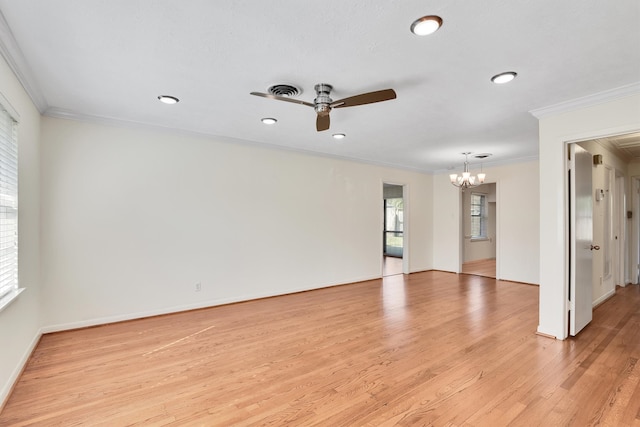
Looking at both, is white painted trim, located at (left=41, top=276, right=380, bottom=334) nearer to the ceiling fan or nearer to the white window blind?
the white window blind

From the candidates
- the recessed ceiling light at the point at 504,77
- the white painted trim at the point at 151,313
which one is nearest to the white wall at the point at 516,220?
the recessed ceiling light at the point at 504,77

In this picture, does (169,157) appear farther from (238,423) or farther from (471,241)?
(471,241)

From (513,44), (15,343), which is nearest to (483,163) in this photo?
(513,44)

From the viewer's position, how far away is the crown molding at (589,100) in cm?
271

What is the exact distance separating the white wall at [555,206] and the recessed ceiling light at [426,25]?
2.20 meters

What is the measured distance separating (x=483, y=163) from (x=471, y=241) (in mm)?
3033

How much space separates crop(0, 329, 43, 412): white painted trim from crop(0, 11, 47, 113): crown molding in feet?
7.55

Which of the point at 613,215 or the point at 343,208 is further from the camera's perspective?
the point at 343,208

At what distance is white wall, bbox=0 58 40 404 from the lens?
→ 7.38 feet

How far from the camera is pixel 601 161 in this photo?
166 inches

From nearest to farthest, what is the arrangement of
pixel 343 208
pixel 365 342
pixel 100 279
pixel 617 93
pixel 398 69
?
pixel 398 69 < pixel 617 93 < pixel 365 342 < pixel 100 279 < pixel 343 208

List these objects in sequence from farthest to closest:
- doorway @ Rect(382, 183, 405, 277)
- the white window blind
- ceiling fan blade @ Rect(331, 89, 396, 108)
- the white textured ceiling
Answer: doorway @ Rect(382, 183, 405, 277), ceiling fan blade @ Rect(331, 89, 396, 108), the white window blind, the white textured ceiling

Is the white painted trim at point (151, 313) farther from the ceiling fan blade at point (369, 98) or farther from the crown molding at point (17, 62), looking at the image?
the ceiling fan blade at point (369, 98)

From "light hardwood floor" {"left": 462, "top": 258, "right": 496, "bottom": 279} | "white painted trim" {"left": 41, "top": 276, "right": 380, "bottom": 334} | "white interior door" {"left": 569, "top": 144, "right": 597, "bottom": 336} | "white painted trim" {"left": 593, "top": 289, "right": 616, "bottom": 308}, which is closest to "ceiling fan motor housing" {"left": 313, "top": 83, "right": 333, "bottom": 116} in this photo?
"white interior door" {"left": 569, "top": 144, "right": 597, "bottom": 336}
